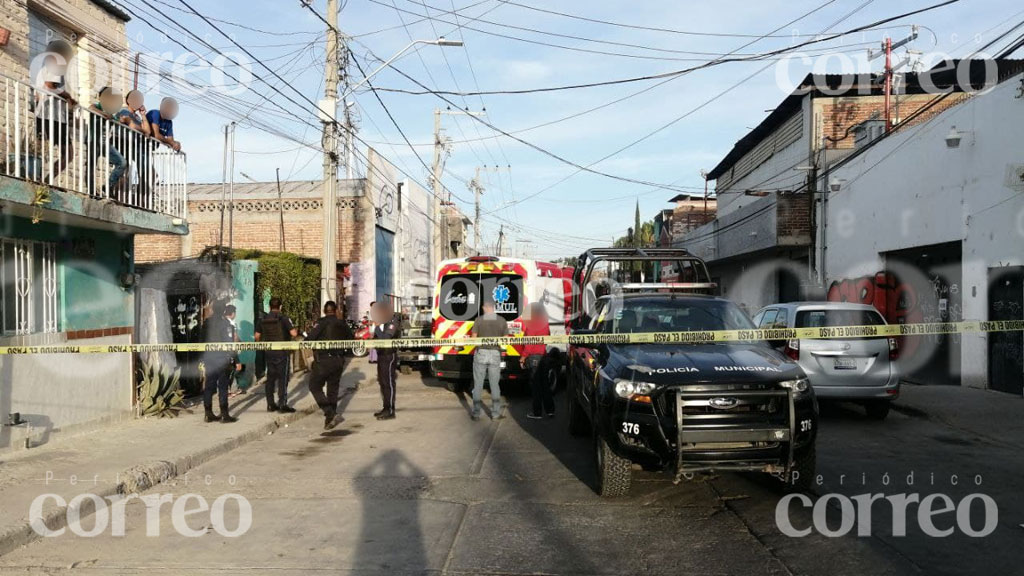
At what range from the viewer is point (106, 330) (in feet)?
33.9

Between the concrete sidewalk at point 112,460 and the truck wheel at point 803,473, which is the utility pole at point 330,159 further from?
the truck wheel at point 803,473

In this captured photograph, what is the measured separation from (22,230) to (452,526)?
638cm

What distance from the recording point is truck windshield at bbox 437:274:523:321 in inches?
563

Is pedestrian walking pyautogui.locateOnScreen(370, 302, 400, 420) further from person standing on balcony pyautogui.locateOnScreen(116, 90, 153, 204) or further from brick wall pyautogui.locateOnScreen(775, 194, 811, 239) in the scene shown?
brick wall pyautogui.locateOnScreen(775, 194, 811, 239)

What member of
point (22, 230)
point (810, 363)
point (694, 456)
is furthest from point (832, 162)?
point (22, 230)

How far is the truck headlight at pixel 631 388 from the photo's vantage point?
232 inches

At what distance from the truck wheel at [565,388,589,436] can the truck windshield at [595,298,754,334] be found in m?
1.35

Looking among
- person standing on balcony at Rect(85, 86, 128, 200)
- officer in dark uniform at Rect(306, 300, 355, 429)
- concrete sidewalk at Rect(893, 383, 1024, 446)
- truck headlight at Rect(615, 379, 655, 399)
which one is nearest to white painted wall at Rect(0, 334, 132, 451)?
person standing on balcony at Rect(85, 86, 128, 200)

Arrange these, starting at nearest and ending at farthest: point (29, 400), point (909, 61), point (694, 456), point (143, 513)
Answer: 1. point (694, 456)
2. point (143, 513)
3. point (29, 400)
4. point (909, 61)

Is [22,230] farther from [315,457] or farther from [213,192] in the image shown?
[213,192]

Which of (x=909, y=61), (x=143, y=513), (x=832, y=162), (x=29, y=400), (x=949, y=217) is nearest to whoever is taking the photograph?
(x=143, y=513)

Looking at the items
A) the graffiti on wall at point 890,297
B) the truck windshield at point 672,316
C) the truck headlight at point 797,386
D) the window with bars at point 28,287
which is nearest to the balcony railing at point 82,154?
the window with bars at point 28,287

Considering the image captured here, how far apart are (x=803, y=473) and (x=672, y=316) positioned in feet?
6.69

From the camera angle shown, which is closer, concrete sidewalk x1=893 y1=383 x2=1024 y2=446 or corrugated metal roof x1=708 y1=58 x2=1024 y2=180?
concrete sidewalk x1=893 y1=383 x2=1024 y2=446
